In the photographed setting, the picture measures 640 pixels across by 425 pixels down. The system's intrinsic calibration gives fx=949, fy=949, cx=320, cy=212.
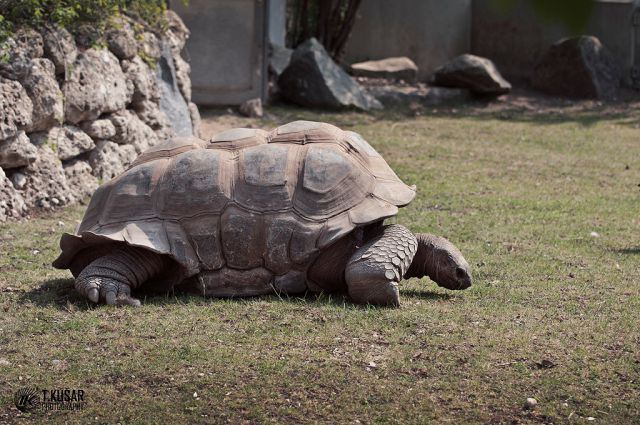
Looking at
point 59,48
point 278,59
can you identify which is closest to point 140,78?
point 59,48

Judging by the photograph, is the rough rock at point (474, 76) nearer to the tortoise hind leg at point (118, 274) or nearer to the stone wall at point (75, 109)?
the stone wall at point (75, 109)

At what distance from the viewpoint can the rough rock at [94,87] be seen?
8.07 m

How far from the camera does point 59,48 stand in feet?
26.0

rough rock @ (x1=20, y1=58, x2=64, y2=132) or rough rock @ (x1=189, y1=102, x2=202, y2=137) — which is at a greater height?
rough rock @ (x1=20, y1=58, x2=64, y2=132)

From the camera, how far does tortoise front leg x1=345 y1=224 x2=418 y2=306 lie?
4.80 metres

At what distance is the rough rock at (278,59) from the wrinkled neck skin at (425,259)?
30.9 feet

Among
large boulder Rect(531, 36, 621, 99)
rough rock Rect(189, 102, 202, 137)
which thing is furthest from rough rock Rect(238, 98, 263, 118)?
large boulder Rect(531, 36, 621, 99)

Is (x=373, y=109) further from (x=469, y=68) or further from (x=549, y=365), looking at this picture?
(x=549, y=365)

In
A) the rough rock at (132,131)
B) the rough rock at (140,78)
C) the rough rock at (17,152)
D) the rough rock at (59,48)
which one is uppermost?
the rough rock at (59,48)

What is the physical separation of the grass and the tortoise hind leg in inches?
4.7

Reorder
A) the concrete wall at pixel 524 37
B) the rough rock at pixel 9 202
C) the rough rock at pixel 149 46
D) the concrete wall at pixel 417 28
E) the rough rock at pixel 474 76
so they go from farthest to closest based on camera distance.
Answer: the concrete wall at pixel 417 28, the concrete wall at pixel 524 37, the rough rock at pixel 474 76, the rough rock at pixel 149 46, the rough rock at pixel 9 202

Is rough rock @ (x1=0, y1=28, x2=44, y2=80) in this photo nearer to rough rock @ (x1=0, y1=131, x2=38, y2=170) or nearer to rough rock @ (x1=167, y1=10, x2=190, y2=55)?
rough rock @ (x1=0, y1=131, x2=38, y2=170)

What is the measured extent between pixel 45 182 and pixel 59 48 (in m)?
1.14

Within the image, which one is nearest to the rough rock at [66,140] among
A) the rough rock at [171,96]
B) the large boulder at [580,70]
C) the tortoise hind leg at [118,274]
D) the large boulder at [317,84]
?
the rough rock at [171,96]
